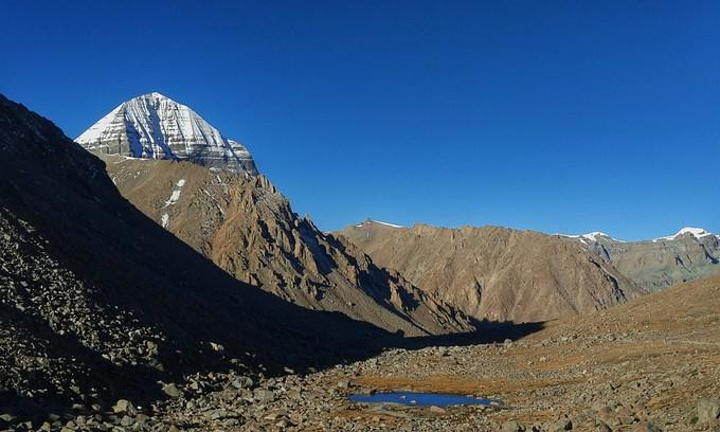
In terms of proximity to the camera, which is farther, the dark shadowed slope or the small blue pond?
the small blue pond

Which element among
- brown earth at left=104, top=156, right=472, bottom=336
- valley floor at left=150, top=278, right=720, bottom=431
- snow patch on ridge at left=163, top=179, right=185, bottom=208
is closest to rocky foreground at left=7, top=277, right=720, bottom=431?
valley floor at left=150, top=278, right=720, bottom=431

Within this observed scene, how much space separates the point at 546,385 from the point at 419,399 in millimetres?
7860

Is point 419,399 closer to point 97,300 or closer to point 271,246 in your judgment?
point 97,300

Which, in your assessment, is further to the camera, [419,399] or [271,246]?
[271,246]

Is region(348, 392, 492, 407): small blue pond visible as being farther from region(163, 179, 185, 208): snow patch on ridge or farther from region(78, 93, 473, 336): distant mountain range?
region(163, 179, 185, 208): snow patch on ridge

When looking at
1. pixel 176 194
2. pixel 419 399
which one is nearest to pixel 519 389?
pixel 419 399

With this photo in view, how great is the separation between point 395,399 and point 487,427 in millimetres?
11138

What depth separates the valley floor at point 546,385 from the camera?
24.4 meters

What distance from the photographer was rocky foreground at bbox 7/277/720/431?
24453 millimetres

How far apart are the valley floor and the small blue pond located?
3.73 feet

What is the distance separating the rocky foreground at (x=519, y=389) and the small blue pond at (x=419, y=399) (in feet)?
3.83

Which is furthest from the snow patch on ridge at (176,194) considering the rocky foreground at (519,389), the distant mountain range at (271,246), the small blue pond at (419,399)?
the small blue pond at (419,399)

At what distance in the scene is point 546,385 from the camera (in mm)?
39969

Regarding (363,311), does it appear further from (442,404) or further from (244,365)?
(442,404)
